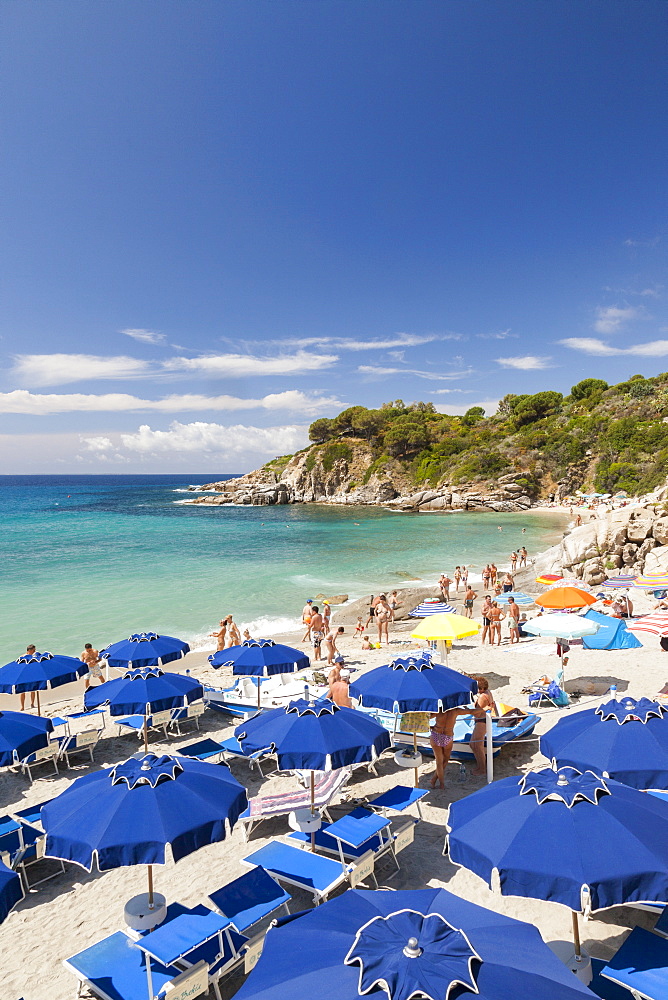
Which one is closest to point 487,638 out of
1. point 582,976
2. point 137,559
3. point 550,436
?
point 582,976

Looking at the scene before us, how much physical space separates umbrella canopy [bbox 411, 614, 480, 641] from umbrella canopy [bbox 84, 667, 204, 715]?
4.41 metres

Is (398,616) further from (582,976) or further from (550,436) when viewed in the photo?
(550,436)

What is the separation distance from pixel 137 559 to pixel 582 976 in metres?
37.5

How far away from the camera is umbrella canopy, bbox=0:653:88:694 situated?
9305 mm

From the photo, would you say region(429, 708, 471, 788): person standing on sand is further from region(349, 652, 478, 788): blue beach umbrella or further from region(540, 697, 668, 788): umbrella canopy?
region(540, 697, 668, 788): umbrella canopy

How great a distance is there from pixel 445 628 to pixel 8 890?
8.07 m

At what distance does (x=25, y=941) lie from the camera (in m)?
5.28

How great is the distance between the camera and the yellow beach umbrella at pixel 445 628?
10.4 metres

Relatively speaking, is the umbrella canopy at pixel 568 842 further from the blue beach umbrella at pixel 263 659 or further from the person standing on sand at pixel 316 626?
the person standing on sand at pixel 316 626

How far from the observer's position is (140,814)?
416 cm

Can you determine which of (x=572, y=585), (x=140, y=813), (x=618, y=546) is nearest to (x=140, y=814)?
(x=140, y=813)

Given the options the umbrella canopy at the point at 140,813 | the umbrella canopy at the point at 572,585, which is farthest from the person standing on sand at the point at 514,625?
the umbrella canopy at the point at 140,813

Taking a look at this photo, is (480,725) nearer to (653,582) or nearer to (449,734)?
(449,734)

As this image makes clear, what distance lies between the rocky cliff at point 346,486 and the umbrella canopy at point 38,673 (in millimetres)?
66480
